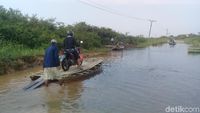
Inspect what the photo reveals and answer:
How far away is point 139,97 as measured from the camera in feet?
43.3

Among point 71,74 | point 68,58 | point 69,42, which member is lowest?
point 71,74

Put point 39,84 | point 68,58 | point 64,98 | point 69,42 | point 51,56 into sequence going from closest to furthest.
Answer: point 64,98 < point 51,56 < point 39,84 < point 69,42 < point 68,58

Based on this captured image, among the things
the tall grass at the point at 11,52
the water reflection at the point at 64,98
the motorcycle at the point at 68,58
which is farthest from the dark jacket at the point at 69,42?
the tall grass at the point at 11,52

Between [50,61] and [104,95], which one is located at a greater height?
[50,61]

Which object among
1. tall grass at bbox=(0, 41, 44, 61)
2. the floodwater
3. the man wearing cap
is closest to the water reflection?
the floodwater

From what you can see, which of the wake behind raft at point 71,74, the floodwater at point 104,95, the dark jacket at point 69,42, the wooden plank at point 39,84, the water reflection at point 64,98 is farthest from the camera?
the dark jacket at point 69,42

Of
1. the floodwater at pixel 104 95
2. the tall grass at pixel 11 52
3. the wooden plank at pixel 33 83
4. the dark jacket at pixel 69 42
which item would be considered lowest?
the floodwater at pixel 104 95

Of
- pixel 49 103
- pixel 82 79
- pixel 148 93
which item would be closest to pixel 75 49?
pixel 82 79

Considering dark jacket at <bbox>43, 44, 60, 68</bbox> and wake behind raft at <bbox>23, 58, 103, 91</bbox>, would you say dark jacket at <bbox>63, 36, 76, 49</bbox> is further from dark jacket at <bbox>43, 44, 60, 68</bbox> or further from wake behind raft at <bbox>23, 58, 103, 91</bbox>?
dark jacket at <bbox>43, 44, 60, 68</bbox>

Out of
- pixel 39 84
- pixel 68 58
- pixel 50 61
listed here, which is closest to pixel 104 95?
pixel 50 61

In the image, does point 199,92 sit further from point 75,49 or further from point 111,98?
point 75,49

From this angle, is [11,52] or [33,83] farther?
[11,52]

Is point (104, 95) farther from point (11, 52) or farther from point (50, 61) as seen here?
point (11, 52)

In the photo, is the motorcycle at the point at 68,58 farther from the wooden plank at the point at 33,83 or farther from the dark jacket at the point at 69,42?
the wooden plank at the point at 33,83
